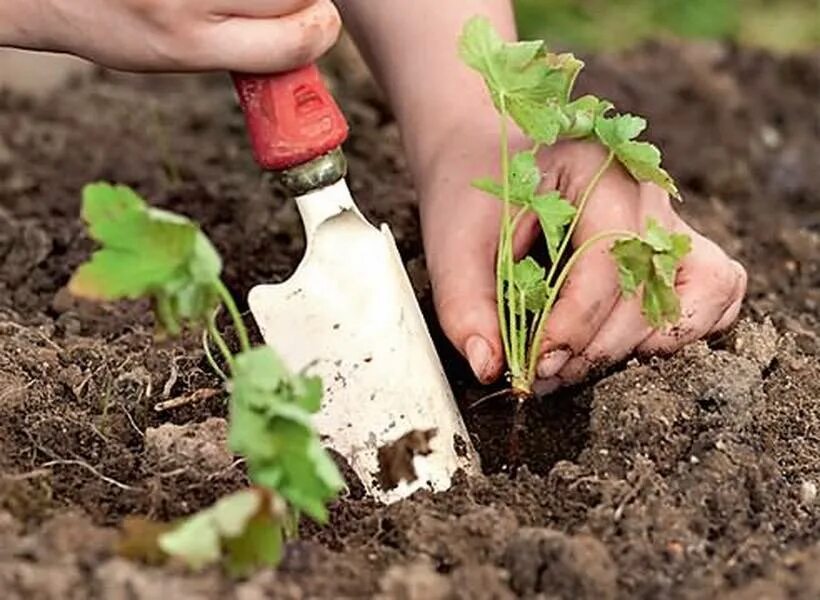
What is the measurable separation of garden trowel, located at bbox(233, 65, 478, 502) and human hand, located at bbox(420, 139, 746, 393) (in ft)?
0.29

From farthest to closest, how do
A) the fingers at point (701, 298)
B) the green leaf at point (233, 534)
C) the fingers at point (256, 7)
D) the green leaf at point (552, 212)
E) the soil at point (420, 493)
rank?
the fingers at point (701, 298) → the green leaf at point (552, 212) → the fingers at point (256, 7) → the soil at point (420, 493) → the green leaf at point (233, 534)

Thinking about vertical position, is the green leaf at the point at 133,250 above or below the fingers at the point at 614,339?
above

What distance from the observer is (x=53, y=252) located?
225 centimetres

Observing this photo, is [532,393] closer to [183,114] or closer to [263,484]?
[263,484]

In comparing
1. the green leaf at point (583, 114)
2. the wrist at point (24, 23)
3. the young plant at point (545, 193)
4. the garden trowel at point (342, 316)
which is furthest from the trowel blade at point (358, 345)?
the wrist at point (24, 23)

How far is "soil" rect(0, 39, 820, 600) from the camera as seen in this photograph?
136cm

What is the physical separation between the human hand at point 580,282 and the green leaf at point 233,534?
1.55 feet

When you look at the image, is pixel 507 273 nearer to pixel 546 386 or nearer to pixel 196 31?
pixel 546 386

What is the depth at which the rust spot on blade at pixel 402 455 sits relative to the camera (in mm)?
1574

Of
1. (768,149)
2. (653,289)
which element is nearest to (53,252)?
(653,289)

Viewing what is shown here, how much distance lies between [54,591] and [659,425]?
62 centimetres

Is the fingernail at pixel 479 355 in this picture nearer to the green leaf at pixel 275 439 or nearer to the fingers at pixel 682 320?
the fingers at pixel 682 320

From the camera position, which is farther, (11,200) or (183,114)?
(183,114)

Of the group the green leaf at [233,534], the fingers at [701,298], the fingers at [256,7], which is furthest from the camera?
the fingers at [701,298]
